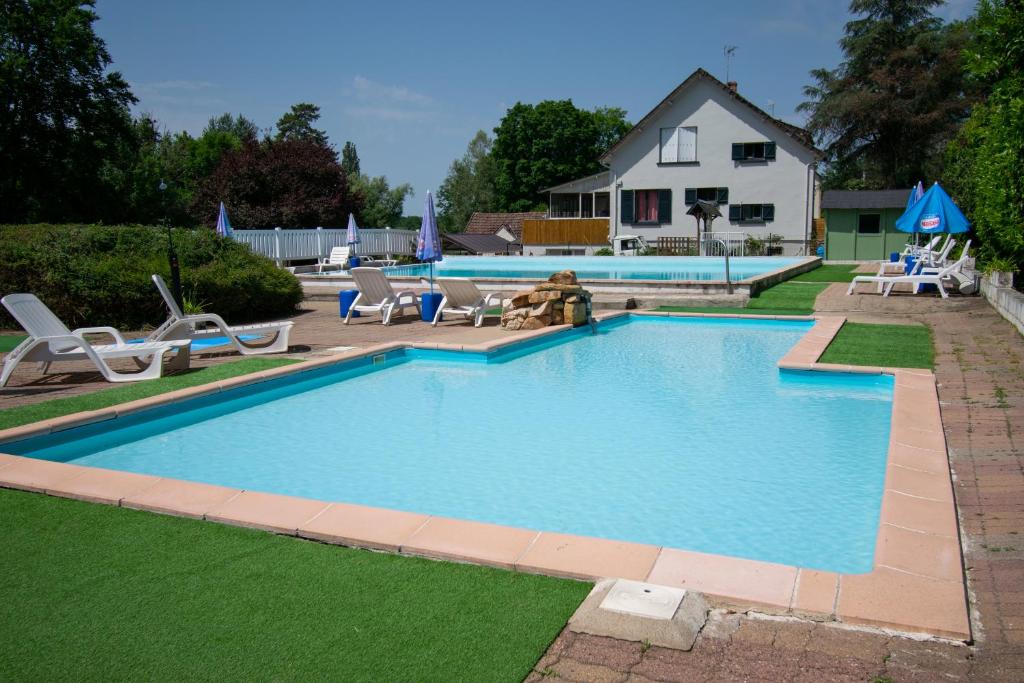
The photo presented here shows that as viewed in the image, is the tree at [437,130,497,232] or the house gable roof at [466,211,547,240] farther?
the tree at [437,130,497,232]

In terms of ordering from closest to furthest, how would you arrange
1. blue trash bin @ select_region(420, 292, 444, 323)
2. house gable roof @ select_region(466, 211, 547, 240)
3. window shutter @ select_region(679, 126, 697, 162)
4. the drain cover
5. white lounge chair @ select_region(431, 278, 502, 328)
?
the drain cover < white lounge chair @ select_region(431, 278, 502, 328) < blue trash bin @ select_region(420, 292, 444, 323) < window shutter @ select_region(679, 126, 697, 162) < house gable roof @ select_region(466, 211, 547, 240)

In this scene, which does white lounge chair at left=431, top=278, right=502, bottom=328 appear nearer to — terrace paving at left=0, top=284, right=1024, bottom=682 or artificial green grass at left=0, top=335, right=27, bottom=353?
artificial green grass at left=0, top=335, right=27, bottom=353

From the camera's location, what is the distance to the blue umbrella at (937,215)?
1401cm

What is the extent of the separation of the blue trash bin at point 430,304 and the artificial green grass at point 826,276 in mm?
10293

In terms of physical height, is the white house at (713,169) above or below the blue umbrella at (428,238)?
above

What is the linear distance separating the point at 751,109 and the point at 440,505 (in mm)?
32677

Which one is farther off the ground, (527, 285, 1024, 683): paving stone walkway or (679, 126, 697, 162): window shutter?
(679, 126, 697, 162): window shutter

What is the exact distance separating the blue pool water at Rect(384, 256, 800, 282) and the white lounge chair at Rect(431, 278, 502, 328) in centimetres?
932

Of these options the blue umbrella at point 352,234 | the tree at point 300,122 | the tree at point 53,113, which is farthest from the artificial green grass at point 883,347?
the tree at point 300,122

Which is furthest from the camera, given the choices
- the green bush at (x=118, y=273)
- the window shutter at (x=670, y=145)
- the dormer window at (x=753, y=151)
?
the window shutter at (x=670, y=145)

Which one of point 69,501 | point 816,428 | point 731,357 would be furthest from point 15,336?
point 816,428

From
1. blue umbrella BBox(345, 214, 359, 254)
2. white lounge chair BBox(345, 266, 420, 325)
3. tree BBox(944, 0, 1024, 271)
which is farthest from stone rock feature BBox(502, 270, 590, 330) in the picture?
blue umbrella BBox(345, 214, 359, 254)

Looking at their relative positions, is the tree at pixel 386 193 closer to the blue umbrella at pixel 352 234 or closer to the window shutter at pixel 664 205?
the window shutter at pixel 664 205

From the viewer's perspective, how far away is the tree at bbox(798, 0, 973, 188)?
131ft
